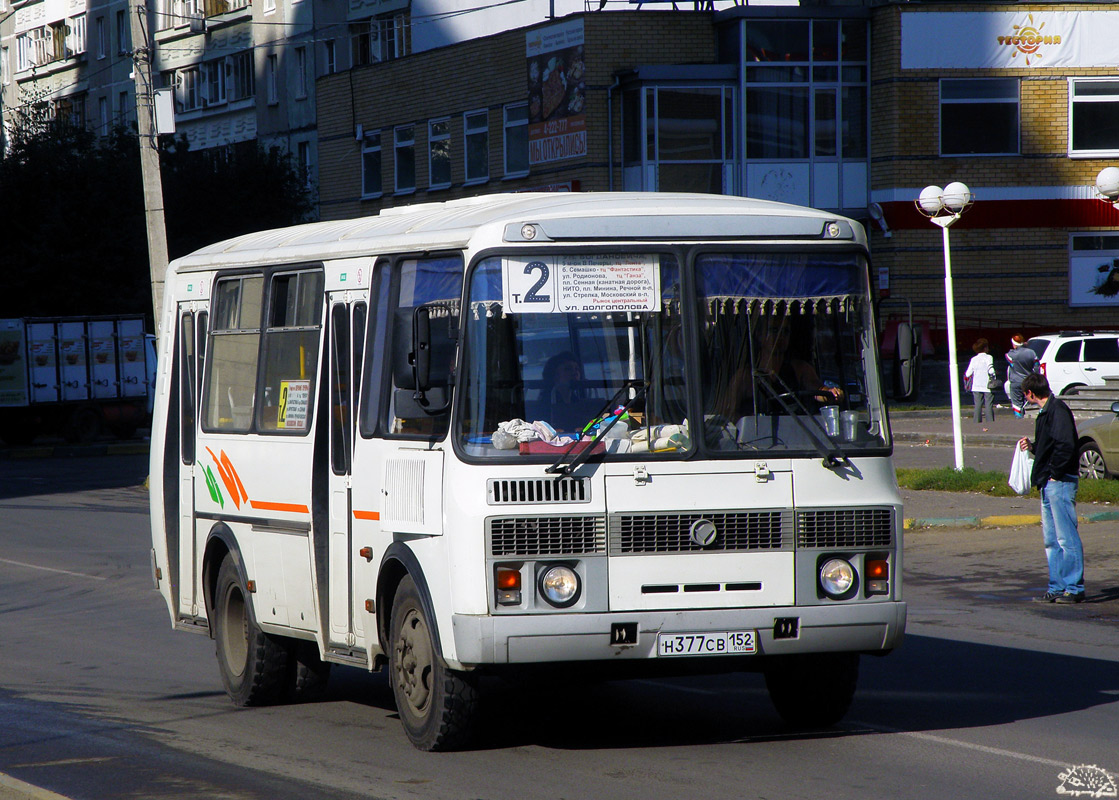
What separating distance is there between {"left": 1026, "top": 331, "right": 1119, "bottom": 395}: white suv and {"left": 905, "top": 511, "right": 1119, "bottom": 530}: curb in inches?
592

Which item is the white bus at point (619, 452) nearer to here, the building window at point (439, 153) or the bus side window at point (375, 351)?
the bus side window at point (375, 351)

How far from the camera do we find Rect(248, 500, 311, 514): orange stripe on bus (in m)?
8.26

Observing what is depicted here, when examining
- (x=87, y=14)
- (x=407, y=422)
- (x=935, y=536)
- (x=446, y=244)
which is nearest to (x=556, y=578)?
(x=407, y=422)

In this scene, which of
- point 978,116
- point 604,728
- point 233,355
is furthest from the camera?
point 978,116

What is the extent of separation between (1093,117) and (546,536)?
35.9 m

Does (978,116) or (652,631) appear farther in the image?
(978,116)

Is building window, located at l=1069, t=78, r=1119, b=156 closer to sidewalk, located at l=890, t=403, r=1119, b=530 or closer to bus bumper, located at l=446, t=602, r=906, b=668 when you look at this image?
sidewalk, located at l=890, t=403, r=1119, b=530

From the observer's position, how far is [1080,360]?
31922 mm

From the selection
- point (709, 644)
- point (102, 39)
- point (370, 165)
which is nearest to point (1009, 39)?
point (370, 165)

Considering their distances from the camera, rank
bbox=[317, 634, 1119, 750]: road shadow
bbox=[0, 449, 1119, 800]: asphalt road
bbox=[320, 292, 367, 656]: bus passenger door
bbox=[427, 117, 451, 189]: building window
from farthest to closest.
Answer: bbox=[427, 117, 451, 189]: building window, bbox=[320, 292, 367, 656]: bus passenger door, bbox=[317, 634, 1119, 750]: road shadow, bbox=[0, 449, 1119, 800]: asphalt road

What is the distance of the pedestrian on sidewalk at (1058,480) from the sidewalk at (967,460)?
4.86 m

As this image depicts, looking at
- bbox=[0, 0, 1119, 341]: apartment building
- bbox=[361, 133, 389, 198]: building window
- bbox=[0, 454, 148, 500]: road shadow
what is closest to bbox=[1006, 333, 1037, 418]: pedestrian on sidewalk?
bbox=[0, 0, 1119, 341]: apartment building

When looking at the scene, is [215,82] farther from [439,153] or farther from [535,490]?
[535,490]

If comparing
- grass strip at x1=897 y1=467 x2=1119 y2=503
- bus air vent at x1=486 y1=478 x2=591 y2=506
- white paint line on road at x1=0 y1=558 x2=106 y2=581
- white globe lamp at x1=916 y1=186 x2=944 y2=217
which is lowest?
white paint line on road at x1=0 y1=558 x2=106 y2=581
